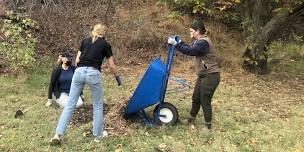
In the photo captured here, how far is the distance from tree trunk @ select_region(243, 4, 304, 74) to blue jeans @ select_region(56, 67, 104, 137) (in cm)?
707

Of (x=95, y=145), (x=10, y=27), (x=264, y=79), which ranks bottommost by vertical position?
(x=95, y=145)

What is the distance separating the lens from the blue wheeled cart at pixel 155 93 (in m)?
8.25

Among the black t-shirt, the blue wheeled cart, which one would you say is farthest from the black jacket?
the black t-shirt

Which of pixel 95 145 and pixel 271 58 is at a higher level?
pixel 271 58

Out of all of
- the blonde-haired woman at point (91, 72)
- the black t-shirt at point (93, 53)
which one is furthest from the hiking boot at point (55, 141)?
the black t-shirt at point (93, 53)

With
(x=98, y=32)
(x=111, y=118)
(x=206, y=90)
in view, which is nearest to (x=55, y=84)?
(x=111, y=118)

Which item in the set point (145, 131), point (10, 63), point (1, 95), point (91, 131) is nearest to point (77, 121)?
point (91, 131)

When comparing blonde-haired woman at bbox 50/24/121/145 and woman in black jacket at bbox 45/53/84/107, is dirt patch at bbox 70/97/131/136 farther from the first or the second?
blonde-haired woman at bbox 50/24/121/145

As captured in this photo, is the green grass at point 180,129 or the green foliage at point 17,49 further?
the green foliage at point 17,49

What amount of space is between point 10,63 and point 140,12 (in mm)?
6129

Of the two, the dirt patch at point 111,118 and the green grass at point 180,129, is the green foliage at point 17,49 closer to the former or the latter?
the green grass at point 180,129

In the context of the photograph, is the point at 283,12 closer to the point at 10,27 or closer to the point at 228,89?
the point at 228,89

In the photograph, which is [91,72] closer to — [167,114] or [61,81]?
[167,114]

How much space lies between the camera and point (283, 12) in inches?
521
